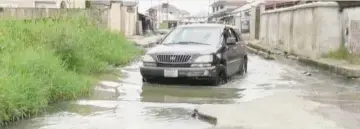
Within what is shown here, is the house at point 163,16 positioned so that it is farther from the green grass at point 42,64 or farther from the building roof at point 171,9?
the green grass at point 42,64

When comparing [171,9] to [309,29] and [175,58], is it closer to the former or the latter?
[309,29]

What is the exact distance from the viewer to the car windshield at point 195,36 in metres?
13.2

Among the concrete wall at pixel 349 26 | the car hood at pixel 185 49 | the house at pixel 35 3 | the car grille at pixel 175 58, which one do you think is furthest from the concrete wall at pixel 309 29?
the house at pixel 35 3

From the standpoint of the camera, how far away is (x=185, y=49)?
12492mm

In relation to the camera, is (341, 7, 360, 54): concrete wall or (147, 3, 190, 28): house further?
(147, 3, 190, 28): house

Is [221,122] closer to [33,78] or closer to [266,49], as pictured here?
[33,78]

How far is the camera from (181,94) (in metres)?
11.2

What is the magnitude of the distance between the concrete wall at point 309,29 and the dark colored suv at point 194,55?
5.17 metres

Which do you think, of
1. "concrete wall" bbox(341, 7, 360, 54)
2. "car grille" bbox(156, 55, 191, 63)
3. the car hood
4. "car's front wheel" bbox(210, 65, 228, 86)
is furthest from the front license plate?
"concrete wall" bbox(341, 7, 360, 54)

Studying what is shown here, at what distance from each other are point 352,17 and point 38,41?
994 cm

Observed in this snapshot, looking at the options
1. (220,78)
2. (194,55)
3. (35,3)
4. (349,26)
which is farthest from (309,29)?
(35,3)

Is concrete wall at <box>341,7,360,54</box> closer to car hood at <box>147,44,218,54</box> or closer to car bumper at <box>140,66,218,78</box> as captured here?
car hood at <box>147,44,218,54</box>

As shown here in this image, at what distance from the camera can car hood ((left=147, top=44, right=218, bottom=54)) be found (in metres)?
12.3

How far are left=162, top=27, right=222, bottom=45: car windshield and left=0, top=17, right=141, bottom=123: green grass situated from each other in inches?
90.1
